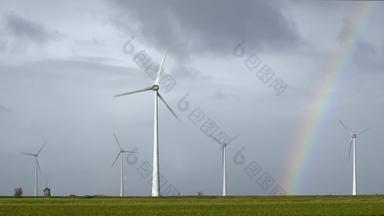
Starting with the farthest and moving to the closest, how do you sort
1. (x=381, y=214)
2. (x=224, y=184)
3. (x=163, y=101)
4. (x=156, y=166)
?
(x=224, y=184), (x=163, y=101), (x=156, y=166), (x=381, y=214)

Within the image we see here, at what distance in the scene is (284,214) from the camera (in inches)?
2424

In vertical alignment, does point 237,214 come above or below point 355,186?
below

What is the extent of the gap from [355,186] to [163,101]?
4357cm

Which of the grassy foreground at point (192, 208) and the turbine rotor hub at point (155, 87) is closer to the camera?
the grassy foreground at point (192, 208)

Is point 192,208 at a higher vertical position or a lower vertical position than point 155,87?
lower

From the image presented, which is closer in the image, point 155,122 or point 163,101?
point 155,122

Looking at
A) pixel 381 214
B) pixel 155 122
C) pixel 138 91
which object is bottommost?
→ pixel 381 214

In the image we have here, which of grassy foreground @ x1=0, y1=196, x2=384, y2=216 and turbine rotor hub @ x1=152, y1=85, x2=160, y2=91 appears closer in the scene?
grassy foreground @ x1=0, y1=196, x2=384, y2=216

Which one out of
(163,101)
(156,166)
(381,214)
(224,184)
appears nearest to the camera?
(381,214)

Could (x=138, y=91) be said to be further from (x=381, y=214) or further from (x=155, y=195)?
(x=381, y=214)

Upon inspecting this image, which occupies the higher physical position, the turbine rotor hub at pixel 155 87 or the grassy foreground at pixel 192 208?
the turbine rotor hub at pixel 155 87

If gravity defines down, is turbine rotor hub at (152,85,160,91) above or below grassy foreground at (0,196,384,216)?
above

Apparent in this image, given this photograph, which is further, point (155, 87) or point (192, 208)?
point (155, 87)

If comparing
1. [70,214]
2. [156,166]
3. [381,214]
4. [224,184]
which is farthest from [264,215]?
[224,184]
